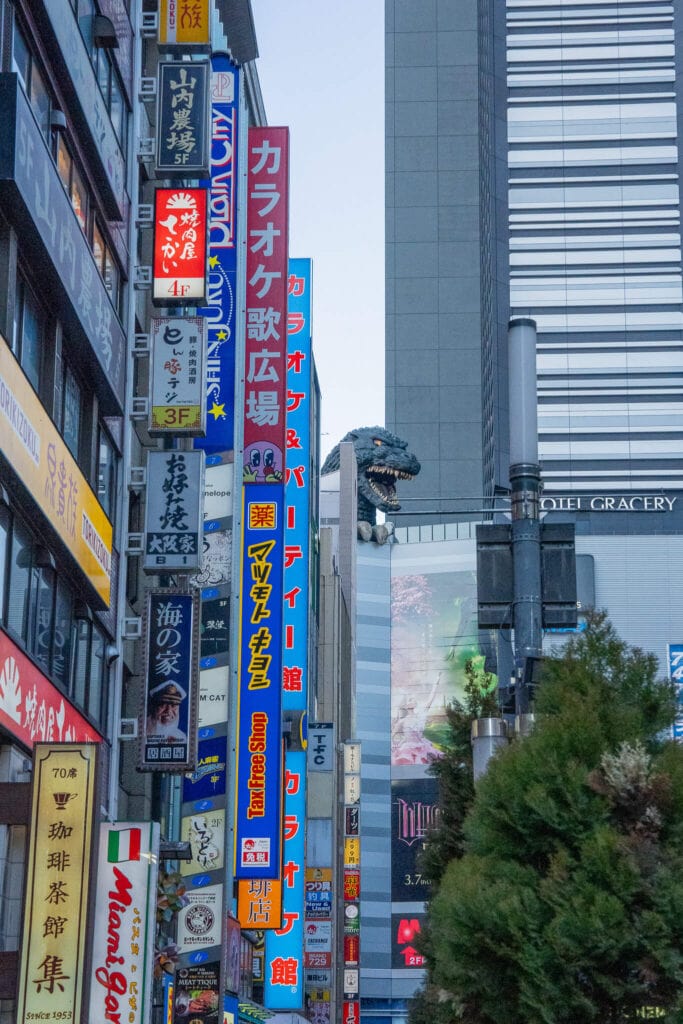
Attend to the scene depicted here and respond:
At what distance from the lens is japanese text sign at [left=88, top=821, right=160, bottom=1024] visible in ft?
53.8

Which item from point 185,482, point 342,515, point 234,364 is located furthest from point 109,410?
point 342,515

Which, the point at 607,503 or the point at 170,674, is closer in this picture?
the point at 170,674

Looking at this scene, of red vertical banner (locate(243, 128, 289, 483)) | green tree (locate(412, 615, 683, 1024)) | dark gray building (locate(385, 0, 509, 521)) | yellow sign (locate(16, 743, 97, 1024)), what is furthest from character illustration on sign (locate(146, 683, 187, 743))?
dark gray building (locate(385, 0, 509, 521))

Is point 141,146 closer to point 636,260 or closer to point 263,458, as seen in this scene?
point 263,458

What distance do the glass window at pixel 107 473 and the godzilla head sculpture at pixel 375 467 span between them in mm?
78970

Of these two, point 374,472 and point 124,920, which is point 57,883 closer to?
point 124,920

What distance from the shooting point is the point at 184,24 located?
29.7 metres

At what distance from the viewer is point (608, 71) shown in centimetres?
14175

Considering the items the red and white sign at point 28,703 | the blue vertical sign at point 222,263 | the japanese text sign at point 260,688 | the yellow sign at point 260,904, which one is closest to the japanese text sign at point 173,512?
the red and white sign at point 28,703

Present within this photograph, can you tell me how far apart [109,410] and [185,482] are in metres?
1.88

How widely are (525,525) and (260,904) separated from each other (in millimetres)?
23599

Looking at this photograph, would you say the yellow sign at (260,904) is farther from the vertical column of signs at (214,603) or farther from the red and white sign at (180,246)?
the red and white sign at (180,246)

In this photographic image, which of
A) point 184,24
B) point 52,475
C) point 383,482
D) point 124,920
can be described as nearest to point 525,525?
point 124,920

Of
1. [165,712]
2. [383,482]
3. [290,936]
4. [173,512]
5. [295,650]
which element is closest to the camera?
[165,712]
